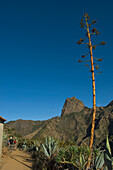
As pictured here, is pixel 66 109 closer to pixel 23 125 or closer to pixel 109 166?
pixel 23 125

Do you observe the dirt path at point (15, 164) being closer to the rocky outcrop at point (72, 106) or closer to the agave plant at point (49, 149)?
the agave plant at point (49, 149)

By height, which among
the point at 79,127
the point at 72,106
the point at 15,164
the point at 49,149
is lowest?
the point at 15,164

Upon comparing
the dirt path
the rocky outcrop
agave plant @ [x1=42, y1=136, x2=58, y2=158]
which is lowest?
the dirt path

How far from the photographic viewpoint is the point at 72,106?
73.1m

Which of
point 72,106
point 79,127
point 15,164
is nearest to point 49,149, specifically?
point 15,164

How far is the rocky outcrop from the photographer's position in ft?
234

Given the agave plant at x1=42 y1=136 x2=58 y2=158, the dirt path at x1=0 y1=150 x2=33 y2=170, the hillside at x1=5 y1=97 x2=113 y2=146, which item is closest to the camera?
the agave plant at x1=42 y1=136 x2=58 y2=158

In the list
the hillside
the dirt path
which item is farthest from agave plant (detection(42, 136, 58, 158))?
the hillside

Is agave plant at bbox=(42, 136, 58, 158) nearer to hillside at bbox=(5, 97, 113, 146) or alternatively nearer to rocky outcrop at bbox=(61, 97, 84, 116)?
hillside at bbox=(5, 97, 113, 146)

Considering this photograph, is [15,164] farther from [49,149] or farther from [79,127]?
[79,127]

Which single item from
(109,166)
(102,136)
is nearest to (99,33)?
(109,166)

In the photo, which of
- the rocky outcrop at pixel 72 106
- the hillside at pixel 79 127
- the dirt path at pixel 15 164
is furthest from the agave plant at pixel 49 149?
the rocky outcrop at pixel 72 106

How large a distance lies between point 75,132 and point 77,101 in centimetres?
3380

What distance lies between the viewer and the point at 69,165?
5301 mm
